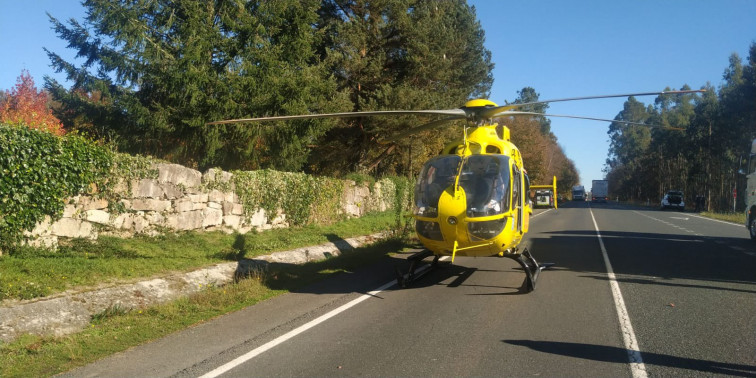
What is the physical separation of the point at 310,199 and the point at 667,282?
10.9 m

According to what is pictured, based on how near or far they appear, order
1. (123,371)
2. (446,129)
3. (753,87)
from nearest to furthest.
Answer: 1. (123,371)
2. (446,129)
3. (753,87)

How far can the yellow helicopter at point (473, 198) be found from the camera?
8570mm

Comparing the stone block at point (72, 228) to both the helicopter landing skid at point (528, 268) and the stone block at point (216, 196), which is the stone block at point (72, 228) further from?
the helicopter landing skid at point (528, 268)

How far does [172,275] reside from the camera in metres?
9.34

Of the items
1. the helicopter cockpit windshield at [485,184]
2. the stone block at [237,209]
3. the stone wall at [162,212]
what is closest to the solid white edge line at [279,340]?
the helicopter cockpit windshield at [485,184]

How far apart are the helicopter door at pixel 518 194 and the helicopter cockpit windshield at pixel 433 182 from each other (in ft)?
3.37

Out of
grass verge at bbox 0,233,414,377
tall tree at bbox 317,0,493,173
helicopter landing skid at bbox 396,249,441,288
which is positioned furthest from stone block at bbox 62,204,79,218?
tall tree at bbox 317,0,493,173

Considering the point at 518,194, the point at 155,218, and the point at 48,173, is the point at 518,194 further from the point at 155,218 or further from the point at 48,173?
the point at 48,173

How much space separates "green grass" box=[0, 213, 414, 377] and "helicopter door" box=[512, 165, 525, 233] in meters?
4.01

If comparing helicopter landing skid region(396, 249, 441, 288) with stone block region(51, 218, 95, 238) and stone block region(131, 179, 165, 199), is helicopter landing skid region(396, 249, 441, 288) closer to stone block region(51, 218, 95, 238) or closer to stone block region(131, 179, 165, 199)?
stone block region(131, 179, 165, 199)

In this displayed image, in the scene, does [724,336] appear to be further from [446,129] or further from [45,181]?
[446,129]

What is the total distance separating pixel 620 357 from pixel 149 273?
24.4 ft

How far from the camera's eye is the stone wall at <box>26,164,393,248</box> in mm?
9773

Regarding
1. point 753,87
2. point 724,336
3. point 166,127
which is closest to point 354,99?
point 166,127
